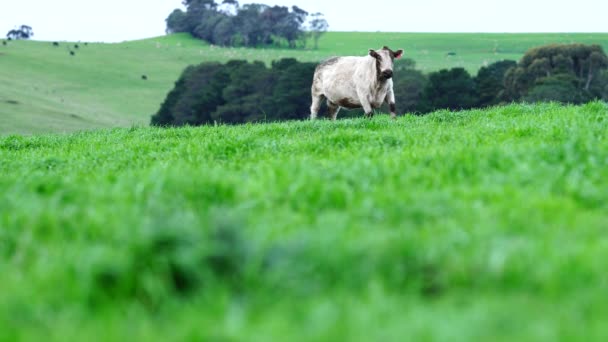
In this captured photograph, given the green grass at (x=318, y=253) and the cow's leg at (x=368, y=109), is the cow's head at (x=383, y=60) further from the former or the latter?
the green grass at (x=318, y=253)

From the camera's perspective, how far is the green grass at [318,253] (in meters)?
3.87

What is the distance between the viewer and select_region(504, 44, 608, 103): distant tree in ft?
237

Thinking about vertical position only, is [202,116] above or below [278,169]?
below

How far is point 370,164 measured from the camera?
27.8ft

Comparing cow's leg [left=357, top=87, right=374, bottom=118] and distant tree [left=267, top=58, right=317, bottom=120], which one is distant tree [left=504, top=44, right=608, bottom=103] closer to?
distant tree [left=267, top=58, right=317, bottom=120]

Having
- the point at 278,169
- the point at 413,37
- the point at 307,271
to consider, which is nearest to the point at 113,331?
the point at 307,271

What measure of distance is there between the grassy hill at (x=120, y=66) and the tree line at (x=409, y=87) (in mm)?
7855

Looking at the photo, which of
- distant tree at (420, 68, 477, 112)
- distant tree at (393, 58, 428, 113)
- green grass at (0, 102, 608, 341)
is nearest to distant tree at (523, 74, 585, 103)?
distant tree at (420, 68, 477, 112)

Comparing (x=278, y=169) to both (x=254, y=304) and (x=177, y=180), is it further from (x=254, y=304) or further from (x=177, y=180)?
(x=254, y=304)

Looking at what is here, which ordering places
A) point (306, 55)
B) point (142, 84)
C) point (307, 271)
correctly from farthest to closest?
1. point (306, 55)
2. point (142, 84)
3. point (307, 271)

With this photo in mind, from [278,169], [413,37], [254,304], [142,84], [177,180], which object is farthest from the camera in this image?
[413,37]

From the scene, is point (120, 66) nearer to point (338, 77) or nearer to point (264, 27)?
point (264, 27)

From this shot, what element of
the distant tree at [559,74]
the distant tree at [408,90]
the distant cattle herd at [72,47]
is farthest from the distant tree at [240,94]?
the distant cattle herd at [72,47]

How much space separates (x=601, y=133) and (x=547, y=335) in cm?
807
